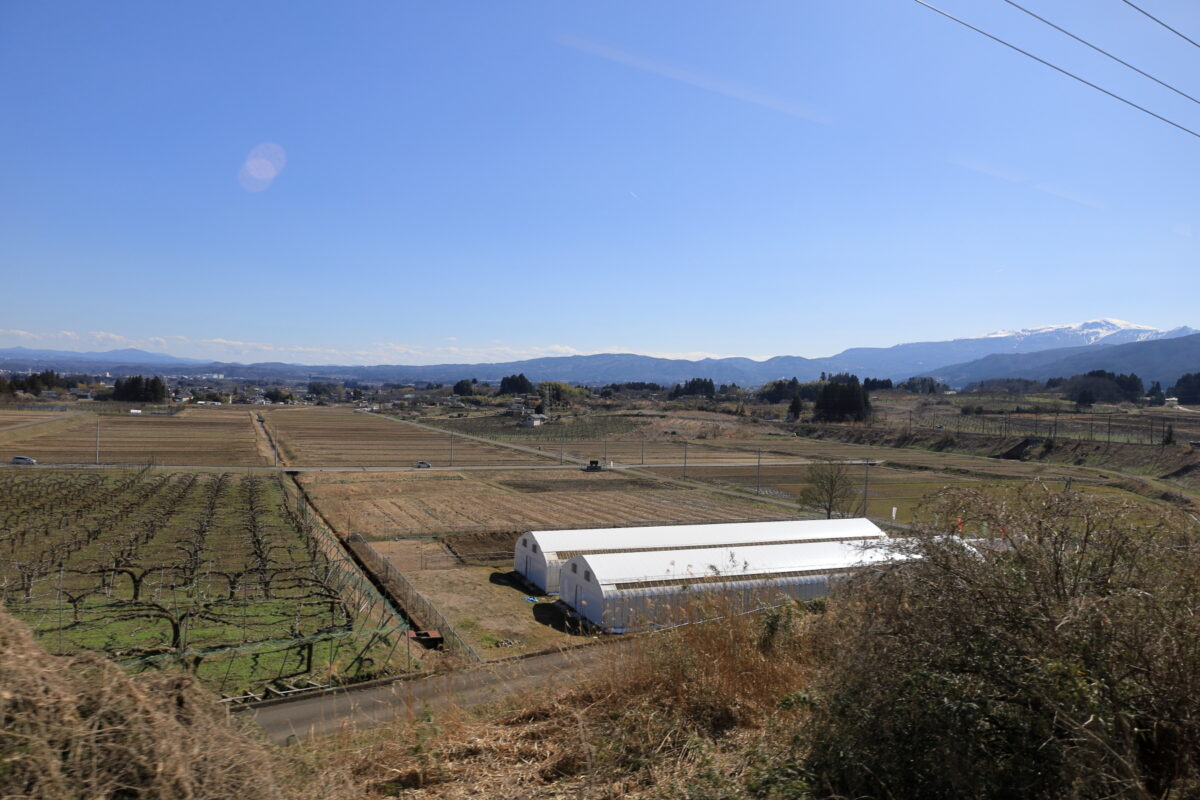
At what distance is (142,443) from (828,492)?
67.3 m

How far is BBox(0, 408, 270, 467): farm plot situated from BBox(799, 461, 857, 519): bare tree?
45.0 meters

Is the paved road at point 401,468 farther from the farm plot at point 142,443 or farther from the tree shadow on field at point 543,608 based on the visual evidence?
the tree shadow on field at point 543,608

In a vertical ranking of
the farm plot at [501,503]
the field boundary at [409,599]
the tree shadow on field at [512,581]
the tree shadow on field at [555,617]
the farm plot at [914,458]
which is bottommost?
the farm plot at [914,458]

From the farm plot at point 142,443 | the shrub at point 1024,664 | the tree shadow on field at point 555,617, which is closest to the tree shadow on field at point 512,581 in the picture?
the tree shadow on field at point 555,617

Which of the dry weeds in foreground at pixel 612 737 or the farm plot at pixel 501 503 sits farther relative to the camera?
the farm plot at pixel 501 503

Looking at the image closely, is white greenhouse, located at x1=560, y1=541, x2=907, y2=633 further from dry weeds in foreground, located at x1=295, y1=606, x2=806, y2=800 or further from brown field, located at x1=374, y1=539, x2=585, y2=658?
dry weeds in foreground, located at x1=295, y1=606, x2=806, y2=800

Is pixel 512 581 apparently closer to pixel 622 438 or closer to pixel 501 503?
pixel 501 503

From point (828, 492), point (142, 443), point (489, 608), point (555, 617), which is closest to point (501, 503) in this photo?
point (828, 492)

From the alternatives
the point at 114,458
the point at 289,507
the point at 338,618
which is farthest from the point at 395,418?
the point at 338,618

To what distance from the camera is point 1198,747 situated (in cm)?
372

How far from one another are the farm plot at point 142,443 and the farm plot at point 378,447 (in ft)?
15.1

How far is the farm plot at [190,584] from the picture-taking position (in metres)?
15.1

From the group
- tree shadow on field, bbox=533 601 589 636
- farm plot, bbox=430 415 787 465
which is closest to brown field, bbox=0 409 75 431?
farm plot, bbox=430 415 787 465

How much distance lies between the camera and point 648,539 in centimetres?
2486
